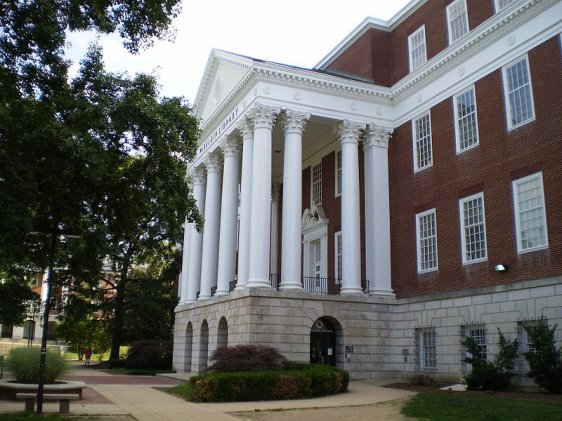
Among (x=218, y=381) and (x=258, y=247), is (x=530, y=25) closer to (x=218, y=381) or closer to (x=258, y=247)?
(x=258, y=247)

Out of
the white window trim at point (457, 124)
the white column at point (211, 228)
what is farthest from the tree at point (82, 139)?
the white column at point (211, 228)

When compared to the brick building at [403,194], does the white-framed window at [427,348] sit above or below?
below

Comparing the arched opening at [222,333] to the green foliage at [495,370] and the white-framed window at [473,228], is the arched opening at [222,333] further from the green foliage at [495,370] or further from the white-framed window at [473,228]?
the green foliage at [495,370]

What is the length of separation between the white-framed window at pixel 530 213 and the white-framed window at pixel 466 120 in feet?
11.3

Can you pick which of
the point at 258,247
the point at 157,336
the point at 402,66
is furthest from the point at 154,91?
the point at 157,336

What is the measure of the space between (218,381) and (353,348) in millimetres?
10884

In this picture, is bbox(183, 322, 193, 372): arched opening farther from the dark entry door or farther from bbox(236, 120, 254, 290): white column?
the dark entry door

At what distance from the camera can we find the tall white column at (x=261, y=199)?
27.5 meters

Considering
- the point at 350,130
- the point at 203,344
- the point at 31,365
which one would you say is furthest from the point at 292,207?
the point at 31,365

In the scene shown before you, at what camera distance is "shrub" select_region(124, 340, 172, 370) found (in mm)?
40938

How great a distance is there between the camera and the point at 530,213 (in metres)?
22.6

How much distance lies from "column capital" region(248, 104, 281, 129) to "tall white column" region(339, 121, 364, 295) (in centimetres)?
374

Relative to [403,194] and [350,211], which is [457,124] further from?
[350,211]

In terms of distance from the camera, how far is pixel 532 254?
869 inches
